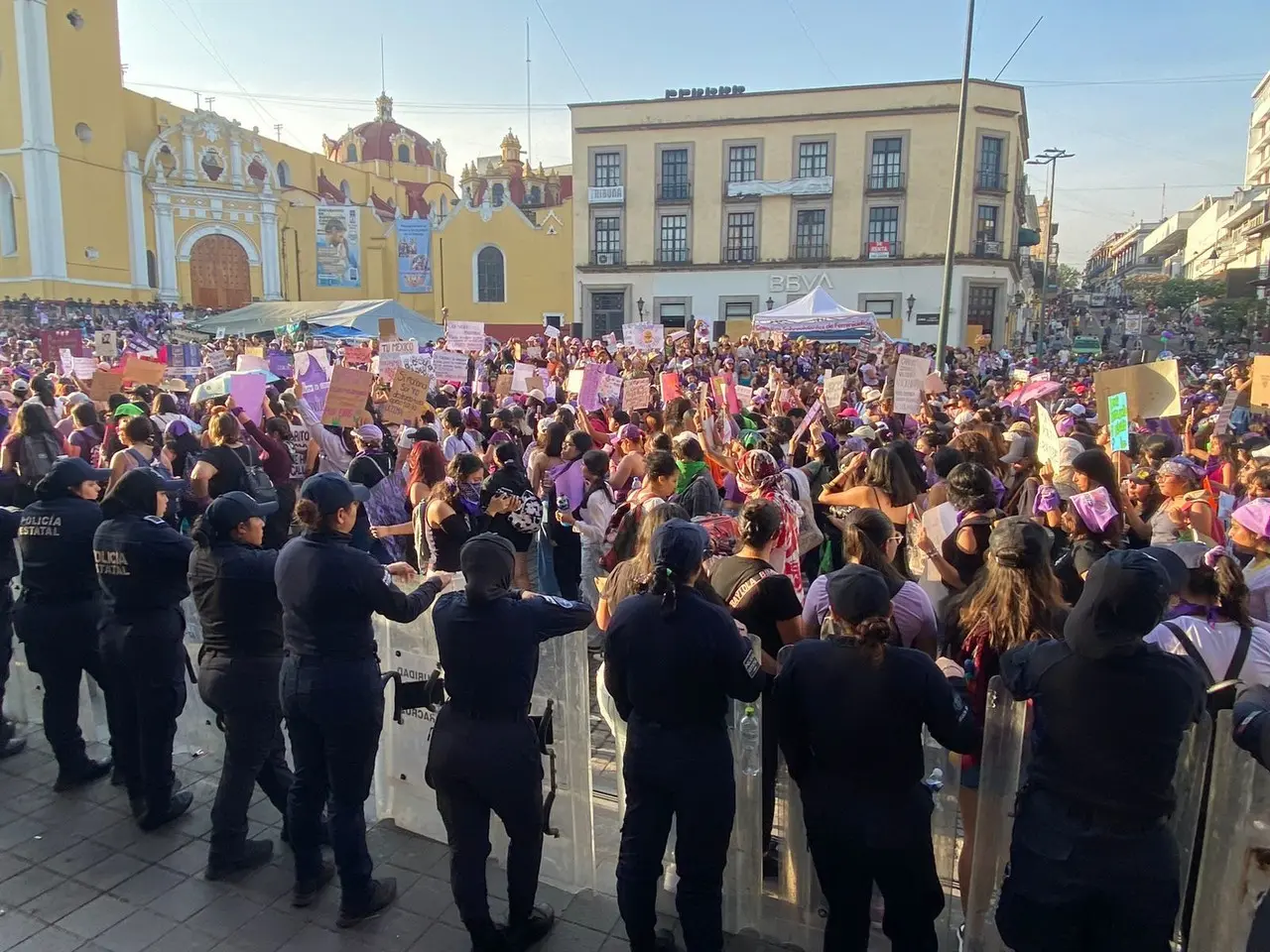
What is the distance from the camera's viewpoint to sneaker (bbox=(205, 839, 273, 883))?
12.8 ft

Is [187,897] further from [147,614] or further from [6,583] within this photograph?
[6,583]

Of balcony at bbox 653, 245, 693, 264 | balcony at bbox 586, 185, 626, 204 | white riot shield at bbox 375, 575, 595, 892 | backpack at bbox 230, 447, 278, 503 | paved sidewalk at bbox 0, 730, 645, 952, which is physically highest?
balcony at bbox 586, 185, 626, 204

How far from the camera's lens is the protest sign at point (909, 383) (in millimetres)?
10250

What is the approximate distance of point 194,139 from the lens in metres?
44.9

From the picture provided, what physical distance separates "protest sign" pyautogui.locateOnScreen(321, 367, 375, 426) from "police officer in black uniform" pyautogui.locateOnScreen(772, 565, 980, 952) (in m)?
6.24

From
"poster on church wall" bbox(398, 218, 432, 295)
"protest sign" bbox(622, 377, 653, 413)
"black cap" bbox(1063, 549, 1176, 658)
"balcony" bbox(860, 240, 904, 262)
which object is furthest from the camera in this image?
"poster on church wall" bbox(398, 218, 432, 295)

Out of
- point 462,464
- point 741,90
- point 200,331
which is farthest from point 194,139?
point 462,464

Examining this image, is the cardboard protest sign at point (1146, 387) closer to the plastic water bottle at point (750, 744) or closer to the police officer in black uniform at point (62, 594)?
the plastic water bottle at point (750, 744)

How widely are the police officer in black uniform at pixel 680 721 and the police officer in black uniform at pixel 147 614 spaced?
7.65 feet

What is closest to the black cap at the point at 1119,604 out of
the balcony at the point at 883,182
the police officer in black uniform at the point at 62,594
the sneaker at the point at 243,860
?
the sneaker at the point at 243,860

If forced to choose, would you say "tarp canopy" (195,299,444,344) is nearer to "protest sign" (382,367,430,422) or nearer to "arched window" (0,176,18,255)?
"arched window" (0,176,18,255)

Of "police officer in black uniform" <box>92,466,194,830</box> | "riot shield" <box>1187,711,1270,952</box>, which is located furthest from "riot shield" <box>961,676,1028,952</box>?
"police officer in black uniform" <box>92,466,194,830</box>

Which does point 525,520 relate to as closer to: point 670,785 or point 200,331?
point 670,785

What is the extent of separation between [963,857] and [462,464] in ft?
11.2
